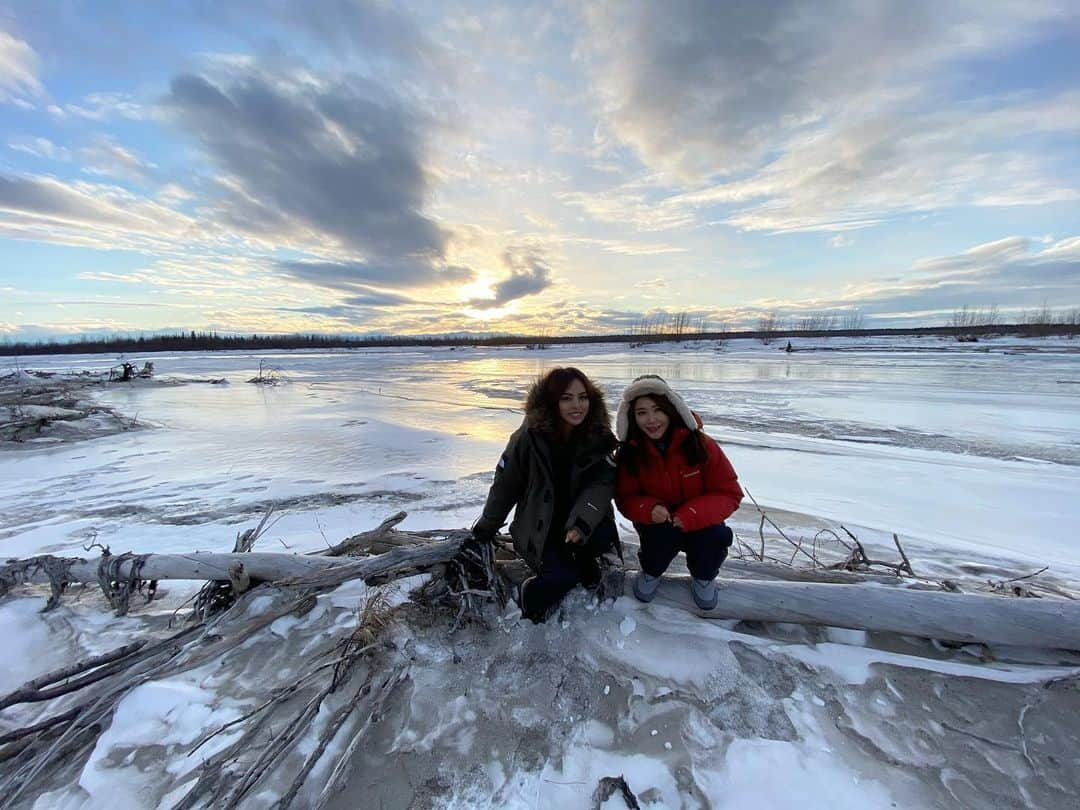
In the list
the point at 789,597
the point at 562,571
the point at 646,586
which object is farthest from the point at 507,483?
the point at 789,597

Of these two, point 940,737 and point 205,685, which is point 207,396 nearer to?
point 205,685

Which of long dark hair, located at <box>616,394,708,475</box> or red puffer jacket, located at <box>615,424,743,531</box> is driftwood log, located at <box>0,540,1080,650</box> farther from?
long dark hair, located at <box>616,394,708,475</box>

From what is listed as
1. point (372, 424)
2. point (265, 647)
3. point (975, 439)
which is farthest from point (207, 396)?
point (975, 439)

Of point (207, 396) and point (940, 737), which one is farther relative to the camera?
point (207, 396)

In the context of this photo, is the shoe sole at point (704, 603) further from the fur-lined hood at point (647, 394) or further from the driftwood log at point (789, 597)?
the fur-lined hood at point (647, 394)

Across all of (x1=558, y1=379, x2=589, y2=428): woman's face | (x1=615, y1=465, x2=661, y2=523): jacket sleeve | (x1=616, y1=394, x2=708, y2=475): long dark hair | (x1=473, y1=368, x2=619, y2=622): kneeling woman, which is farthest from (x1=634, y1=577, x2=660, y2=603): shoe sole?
(x1=558, y1=379, x2=589, y2=428): woman's face

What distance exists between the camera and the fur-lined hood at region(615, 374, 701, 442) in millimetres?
2568

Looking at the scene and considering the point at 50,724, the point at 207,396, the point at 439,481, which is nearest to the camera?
the point at 50,724

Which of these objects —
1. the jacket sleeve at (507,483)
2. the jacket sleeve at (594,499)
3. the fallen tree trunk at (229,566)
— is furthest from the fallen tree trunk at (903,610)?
the fallen tree trunk at (229,566)

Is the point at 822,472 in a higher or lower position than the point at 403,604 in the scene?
lower

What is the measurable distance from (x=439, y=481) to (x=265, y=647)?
11.4ft

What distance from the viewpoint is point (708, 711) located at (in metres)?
2.15

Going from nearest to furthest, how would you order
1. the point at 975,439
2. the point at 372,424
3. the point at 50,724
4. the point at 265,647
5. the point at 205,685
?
the point at 50,724, the point at 205,685, the point at 265,647, the point at 975,439, the point at 372,424

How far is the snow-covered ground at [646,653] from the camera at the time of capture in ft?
6.12
